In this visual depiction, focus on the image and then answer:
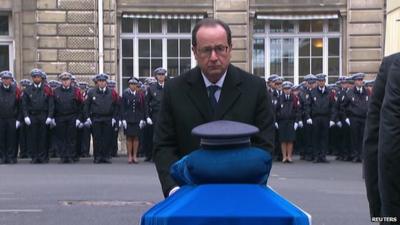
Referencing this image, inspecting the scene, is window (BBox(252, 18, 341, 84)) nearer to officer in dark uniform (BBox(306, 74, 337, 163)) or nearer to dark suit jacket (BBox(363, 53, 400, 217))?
officer in dark uniform (BBox(306, 74, 337, 163))

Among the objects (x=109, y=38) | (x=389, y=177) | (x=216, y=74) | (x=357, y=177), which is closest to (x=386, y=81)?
(x=389, y=177)

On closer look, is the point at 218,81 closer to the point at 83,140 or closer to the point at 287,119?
the point at 287,119

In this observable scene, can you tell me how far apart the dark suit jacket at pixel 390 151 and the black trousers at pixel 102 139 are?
1505 cm

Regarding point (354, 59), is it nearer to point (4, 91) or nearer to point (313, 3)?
point (313, 3)

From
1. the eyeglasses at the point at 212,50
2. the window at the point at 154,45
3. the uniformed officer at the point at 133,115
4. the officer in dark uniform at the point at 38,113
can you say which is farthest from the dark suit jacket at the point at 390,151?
the window at the point at 154,45

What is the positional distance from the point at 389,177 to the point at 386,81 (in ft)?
1.65

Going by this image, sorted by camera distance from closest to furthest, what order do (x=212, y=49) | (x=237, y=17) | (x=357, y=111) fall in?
1. (x=212, y=49)
2. (x=357, y=111)
3. (x=237, y=17)

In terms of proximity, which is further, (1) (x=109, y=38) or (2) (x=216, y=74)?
(1) (x=109, y=38)

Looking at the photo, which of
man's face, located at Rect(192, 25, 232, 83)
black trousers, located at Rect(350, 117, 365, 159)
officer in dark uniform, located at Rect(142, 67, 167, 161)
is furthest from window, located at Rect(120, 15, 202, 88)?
man's face, located at Rect(192, 25, 232, 83)

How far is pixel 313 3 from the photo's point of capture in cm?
2447

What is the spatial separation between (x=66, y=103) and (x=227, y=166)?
617 inches

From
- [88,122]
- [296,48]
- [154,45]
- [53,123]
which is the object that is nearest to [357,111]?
[88,122]

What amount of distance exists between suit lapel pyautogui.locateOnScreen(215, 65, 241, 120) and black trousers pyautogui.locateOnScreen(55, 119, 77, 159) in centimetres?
1439

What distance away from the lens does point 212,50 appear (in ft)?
13.1
